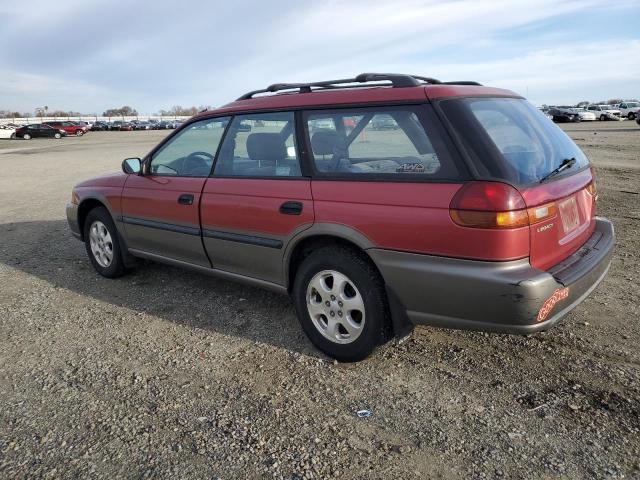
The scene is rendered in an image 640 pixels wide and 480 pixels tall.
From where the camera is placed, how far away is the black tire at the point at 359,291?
10.3ft

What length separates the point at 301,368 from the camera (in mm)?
3361

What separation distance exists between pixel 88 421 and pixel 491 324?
2.25 m

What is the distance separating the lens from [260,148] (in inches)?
150

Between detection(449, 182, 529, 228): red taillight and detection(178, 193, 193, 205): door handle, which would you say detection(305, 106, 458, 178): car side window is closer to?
detection(449, 182, 529, 228): red taillight

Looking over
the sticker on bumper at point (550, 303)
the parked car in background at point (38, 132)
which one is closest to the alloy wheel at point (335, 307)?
the sticker on bumper at point (550, 303)

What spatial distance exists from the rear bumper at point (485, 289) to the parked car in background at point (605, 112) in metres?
51.3

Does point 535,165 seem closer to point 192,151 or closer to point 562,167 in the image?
point 562,167

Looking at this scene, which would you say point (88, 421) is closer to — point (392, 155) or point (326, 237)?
point (326, 237)

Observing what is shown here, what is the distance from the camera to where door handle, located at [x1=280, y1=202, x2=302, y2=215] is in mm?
3389

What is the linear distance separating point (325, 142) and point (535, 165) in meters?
1.30

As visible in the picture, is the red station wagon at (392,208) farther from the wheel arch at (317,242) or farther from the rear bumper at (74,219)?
the rear bumper at (74,219)

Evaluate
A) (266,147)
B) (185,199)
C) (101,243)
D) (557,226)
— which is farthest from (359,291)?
(101,243)

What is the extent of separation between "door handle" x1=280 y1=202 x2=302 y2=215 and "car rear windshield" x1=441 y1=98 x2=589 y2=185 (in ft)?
3.61

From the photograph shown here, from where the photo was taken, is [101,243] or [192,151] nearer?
[192,151]
